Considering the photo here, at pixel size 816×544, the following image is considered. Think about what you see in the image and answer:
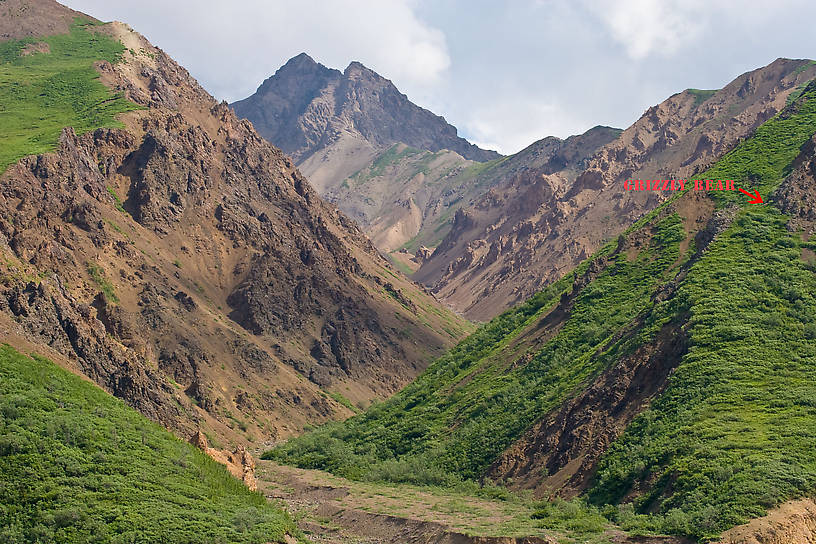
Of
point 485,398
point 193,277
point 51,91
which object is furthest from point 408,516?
point 51,91

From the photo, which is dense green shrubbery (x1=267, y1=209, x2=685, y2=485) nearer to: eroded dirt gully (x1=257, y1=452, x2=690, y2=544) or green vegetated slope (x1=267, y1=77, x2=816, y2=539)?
green vegetated slope (x1=267, y1=77, x2=816, y2=539)

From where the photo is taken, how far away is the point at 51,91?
127250 mm

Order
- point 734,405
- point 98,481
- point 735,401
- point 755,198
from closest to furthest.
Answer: point 98,481, point 734,405, point 735,401, point 755,198

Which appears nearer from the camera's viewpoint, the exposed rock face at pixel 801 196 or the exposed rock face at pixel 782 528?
the exposed rock face at pixel 782 528

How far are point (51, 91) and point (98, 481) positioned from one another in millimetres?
109223

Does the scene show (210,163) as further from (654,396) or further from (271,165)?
(654,396)

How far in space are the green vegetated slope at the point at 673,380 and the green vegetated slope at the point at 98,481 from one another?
725 inches

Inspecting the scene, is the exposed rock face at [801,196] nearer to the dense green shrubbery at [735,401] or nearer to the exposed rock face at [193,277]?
the dense green shrubbery at [735,401]

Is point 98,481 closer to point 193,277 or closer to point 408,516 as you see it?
point 408,516

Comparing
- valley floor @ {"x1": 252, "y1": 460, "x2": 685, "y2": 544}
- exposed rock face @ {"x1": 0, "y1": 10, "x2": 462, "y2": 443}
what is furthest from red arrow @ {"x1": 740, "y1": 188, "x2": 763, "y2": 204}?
exposed rock face @ {"x1": 0, "y1": 10, "x2": 462, "y2": 443}

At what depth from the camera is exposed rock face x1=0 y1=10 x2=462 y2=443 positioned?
247 ft

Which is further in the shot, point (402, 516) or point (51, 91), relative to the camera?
point (51, 91)

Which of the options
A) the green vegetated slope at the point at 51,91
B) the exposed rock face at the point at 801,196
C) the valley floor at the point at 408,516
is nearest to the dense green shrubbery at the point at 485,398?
the valley floor at the point at 408,516

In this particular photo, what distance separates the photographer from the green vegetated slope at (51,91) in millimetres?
105188
